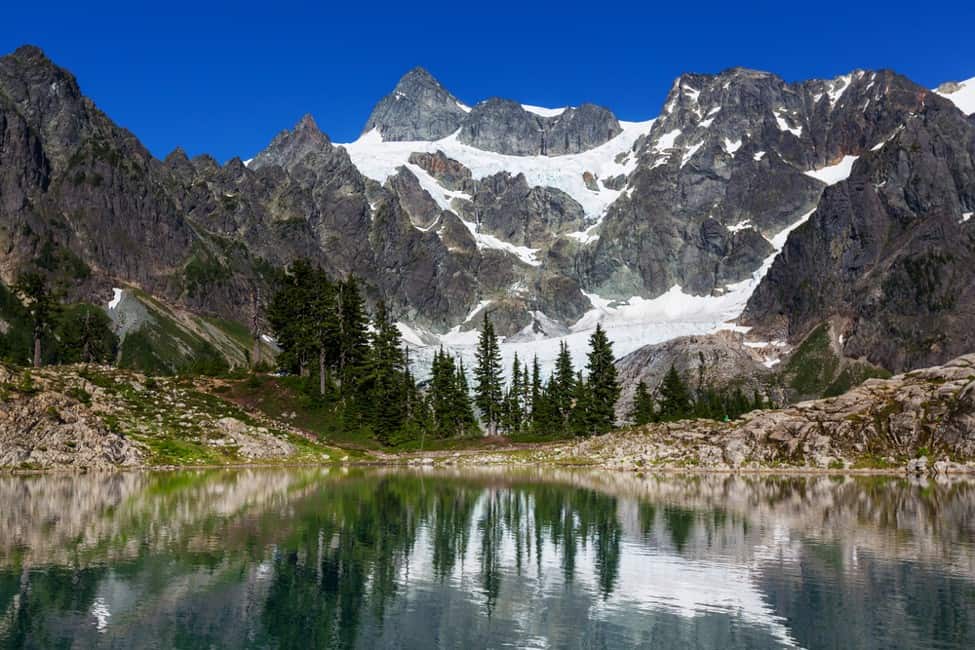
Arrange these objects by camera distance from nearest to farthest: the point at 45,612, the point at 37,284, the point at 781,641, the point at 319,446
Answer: the point at 781,641, the point at 45,612, the point at 319,446, the point at 37,284

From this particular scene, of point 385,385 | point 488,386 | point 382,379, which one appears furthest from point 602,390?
point 382,379

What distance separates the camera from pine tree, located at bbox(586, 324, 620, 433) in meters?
141

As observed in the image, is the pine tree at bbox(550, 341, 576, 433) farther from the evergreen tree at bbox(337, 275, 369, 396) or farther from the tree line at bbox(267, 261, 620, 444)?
the evergreen tree at bbox(337, 275, 369, 396)

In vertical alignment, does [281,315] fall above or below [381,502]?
above

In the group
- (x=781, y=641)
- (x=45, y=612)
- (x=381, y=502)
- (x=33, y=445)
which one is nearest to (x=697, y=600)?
(x=781, y=641)

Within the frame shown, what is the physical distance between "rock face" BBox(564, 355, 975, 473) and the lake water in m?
34.6

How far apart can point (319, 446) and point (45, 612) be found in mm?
75766

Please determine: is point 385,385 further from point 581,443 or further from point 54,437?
point 54,437

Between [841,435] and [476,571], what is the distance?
76.0 meters

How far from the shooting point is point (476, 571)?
118 feet

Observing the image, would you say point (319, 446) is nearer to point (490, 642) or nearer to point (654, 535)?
point (654, 535)

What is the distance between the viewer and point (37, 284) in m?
119

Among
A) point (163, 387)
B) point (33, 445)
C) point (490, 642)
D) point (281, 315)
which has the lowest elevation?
point (490, 642)

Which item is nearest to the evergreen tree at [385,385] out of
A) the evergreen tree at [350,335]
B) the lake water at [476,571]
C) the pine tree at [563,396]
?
the evergreen tree at [350,335]
